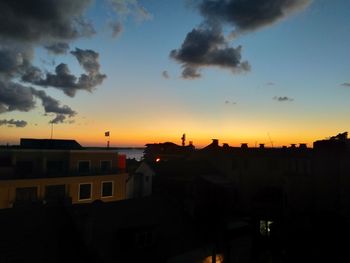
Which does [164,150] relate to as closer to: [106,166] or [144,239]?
[106,166]

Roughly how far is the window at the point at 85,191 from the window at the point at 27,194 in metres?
5.54

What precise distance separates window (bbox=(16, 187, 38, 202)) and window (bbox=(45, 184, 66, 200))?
1.29 m

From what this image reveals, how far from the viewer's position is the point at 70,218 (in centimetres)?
2261

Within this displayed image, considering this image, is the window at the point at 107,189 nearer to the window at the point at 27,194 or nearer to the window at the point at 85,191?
the window at the point at 85,191

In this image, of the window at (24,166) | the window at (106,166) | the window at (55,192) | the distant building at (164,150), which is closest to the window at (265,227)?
the window at (55,192)

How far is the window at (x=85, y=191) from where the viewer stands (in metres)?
43.4

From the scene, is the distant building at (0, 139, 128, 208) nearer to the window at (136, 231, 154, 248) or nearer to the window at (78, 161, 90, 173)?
the window at (78, 161, 90, 173)

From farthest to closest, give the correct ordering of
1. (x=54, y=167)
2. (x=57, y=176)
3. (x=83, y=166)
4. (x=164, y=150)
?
(x=164, y=150)
(x=83, y=166)
(x=54, y=167)
(x=57, y=176)

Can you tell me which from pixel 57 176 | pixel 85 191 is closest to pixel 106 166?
pixel 85 191

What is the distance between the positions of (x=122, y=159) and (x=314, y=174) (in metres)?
27.7

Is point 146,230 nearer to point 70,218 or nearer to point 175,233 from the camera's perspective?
point 175,233

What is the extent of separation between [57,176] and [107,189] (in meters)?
6.98

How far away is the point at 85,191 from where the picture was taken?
1724 inches

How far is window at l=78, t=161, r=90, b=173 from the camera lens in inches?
1774
